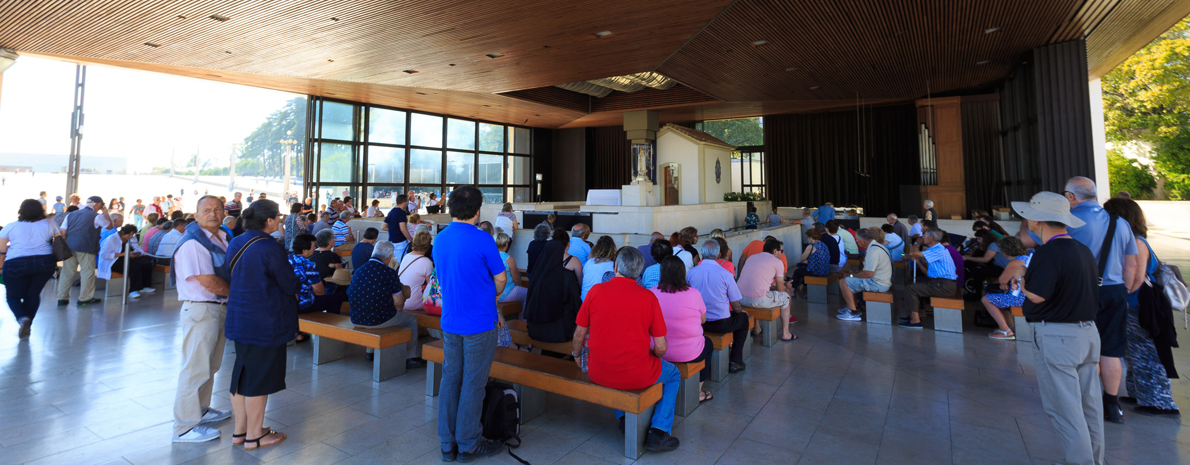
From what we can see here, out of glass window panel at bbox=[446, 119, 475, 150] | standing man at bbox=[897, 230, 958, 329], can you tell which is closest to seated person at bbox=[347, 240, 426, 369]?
standing man at bbox=[897, 230, 958, 329]

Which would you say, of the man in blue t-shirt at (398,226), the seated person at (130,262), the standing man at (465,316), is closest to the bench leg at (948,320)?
the standing man at (465,316)

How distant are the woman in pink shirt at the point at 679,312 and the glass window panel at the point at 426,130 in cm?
1568

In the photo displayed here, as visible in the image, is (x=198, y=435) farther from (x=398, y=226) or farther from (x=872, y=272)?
(x=872, y=272)

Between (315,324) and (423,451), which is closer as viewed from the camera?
(423,451)

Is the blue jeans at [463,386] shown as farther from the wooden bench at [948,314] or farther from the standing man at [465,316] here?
the wooden bench at [948,314]

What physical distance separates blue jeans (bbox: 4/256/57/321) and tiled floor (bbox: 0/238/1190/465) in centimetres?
56

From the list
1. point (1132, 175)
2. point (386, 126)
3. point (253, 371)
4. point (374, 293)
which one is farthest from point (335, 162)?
point (1132, 175)

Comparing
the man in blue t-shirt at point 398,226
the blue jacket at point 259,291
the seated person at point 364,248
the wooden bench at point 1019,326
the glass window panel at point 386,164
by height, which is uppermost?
the glass window panel at point 386,164

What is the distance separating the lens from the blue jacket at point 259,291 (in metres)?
2.56

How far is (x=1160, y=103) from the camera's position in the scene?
45.3ft

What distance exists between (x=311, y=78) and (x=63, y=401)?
9333 mm

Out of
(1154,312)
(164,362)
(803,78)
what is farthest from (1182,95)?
(164,362)

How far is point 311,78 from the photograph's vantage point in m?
11.0

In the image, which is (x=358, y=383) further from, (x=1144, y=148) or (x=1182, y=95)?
(x=1144, y=148)
